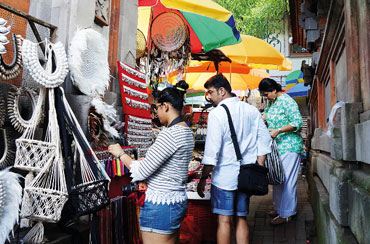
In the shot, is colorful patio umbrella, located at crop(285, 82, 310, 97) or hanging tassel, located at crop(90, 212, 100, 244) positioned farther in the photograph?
colorful patio umbrella, located at crop(285, 82, 310, 97)

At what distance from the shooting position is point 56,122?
264 cm

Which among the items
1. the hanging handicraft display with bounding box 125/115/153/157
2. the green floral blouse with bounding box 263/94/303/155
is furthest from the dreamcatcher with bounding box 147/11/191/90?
the green floral blouse with bounding box 263/94/303/155

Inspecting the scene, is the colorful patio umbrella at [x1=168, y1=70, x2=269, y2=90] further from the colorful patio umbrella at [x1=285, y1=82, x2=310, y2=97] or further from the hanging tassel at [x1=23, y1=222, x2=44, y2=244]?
the hanging tassel at [x1=23, y1=222, x2=44, y2=244]

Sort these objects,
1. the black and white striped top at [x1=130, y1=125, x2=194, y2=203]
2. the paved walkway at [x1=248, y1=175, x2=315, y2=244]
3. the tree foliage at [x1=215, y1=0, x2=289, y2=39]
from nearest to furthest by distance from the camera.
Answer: the black and white striped top at [x1=130, y1=125, x2=194, y2=203] → the paved walkway at [x1=248, y1=175, x2=315, y2=244] → the tree foliage at [x1=215, y1=0, x2=289, y2=39]

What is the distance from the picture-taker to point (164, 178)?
274cm

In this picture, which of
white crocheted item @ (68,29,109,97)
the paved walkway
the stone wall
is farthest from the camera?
the paved walkway

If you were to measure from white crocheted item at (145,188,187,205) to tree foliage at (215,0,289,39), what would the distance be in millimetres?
19729

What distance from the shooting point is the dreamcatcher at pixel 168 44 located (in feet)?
19.6

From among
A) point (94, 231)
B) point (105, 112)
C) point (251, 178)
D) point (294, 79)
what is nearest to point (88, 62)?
point (105, 112)

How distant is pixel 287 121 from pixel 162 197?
2.79 meters

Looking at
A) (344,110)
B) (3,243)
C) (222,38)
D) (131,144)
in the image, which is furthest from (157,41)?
(3,243)

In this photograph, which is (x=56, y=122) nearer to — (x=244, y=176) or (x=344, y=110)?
(x=244, y=176)

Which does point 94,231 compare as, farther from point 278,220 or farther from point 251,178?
point 278,220

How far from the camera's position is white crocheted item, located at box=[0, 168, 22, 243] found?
2340mm
